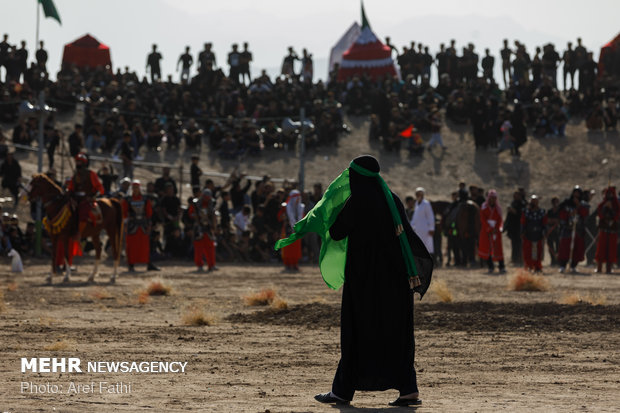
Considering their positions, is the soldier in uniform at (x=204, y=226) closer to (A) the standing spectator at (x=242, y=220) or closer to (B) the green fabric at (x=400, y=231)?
(A) the standing spectator at (x=242, y=220)

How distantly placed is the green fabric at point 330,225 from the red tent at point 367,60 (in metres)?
33.9

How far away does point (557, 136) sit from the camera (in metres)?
41.8

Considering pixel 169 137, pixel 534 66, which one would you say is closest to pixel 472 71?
pixel 534 66

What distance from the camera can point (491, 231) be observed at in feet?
81.9

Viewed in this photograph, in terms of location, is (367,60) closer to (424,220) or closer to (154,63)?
(154,63)

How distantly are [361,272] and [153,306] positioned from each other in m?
8.53

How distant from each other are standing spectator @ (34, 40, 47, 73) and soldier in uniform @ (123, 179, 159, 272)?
15997 millimetres

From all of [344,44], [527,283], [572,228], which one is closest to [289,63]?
[344,44]

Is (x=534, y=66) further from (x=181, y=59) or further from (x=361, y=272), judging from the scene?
(x=361, y=272)

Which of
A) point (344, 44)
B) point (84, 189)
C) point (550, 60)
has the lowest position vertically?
point (84, 189)

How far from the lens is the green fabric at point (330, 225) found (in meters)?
9.01

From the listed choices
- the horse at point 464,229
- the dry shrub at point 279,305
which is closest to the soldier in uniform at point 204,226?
the horse at point 464,229

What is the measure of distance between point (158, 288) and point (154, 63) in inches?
925

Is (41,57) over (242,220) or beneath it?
over
